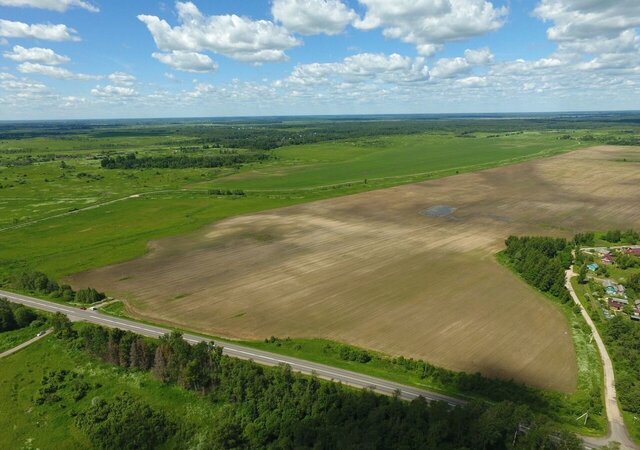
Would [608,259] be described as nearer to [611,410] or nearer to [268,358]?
[611,410]

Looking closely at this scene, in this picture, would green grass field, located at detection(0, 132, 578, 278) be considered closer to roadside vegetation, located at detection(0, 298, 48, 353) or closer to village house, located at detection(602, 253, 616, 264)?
roadside vegetation, located at detection(0, 298, 48, 353)

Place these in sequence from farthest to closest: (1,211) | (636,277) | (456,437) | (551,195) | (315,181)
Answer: (315,181) < (551,195) < (1,211) < (636,277) < (456,437)

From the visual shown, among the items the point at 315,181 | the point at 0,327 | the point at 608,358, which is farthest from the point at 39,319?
the point at 315,181

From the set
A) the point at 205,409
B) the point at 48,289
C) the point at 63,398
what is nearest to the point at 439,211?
the point at 205,409

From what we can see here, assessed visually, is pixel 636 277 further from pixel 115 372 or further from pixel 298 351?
pixel 115 372

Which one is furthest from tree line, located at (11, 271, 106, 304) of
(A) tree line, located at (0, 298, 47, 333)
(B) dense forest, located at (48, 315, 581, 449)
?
(B) dense forest, located at (48, 315, 581, 449)

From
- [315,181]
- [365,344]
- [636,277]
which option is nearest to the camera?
[365,344]

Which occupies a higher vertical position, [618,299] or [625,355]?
[625,355]

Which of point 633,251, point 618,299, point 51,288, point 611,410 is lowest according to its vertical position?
point 611,410
